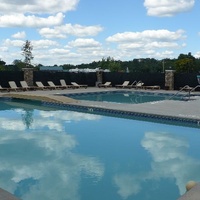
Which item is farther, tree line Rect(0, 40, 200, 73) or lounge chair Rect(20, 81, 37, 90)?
tree line Rect(0, 40, 200, 73)

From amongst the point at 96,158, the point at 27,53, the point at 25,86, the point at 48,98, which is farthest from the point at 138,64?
the point at 96,158

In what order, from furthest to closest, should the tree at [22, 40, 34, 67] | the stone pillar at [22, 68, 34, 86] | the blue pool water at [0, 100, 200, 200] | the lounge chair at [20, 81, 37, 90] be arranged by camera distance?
the tree at [22, 40, 34, 67] < the stone pillar at [22, 68, 34, 86] < the lounge chair at [20, 81, 37, 90] < the blue pool water at [0, 100, 200, 200]

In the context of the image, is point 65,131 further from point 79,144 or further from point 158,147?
point 158,147

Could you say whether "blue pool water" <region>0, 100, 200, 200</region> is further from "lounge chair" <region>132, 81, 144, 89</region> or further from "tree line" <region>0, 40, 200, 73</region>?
"tree line" <region>0, 40, 200, 73</region>

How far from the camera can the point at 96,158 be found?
7234 mm

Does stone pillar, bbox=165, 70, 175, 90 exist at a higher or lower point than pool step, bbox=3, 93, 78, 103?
higher

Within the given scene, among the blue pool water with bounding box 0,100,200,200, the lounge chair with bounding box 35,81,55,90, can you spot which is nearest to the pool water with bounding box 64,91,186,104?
the lounge chair with bounding box 35,81,55,90

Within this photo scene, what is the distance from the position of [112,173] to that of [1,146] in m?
3.21

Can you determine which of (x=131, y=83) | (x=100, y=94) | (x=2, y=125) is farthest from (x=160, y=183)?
(x=131, y=83)

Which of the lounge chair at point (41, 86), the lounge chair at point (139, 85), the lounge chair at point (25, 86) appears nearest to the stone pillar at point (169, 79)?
the lounge chair at point (139, 85)

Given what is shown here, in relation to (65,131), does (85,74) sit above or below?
above

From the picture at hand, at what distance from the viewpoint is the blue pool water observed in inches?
215

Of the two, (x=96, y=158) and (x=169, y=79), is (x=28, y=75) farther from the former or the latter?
(x=96, y=158)

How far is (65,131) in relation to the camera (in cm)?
994
